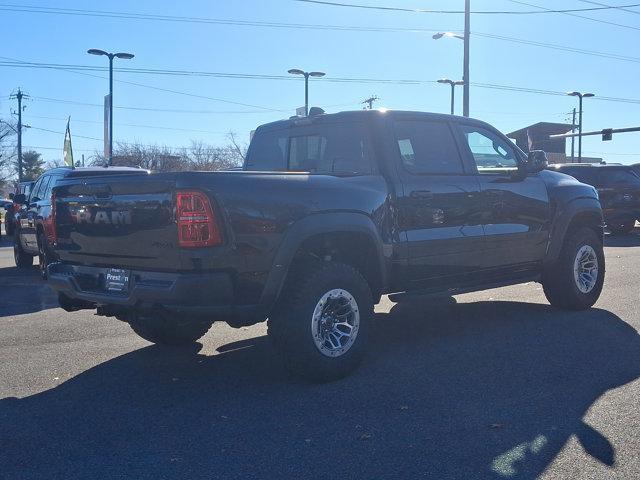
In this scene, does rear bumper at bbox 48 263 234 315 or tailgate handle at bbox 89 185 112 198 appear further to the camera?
tailgate handle at bbox 89 185 112 198

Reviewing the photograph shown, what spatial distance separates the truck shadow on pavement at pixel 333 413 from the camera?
367 cm

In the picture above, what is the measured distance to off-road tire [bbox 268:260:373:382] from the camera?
4895 mm

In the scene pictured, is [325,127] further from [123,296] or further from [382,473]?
[382,473]

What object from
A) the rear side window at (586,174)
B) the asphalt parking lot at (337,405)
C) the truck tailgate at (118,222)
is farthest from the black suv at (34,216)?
the rear side window at (586,174)

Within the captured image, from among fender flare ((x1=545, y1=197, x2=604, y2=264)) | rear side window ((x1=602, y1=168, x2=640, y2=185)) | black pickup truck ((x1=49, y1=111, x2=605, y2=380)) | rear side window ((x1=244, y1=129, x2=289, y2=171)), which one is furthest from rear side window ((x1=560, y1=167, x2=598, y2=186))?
rear side window ((x1=244, y1=129, x2=289, y2=171))

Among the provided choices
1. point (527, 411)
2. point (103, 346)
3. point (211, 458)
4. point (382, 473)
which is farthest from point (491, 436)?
point (103, 346)

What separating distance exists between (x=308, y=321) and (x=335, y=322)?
361mm

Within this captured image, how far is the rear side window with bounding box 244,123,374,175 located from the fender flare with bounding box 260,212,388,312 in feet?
2.41

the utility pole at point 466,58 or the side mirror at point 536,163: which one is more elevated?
the utility pole at point 466,58

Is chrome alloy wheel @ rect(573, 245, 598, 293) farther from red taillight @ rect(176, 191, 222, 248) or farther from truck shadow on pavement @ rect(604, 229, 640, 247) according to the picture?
truck shadow on pavement @ rect(604, 229, 640, 247)

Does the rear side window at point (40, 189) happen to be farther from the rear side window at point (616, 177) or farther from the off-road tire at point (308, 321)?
the rear side window at point (616, 177)

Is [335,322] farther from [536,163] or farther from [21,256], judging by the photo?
[21,256]

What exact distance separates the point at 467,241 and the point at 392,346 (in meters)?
1.14

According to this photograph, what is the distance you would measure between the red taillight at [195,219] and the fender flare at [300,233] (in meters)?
0.54
